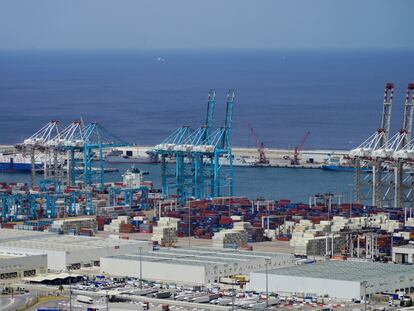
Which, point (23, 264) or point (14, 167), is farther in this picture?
point (14, 167)

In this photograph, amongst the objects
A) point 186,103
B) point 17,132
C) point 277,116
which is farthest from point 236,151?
point 186,103

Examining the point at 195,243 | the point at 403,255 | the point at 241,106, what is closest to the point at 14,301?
the point at 403,255

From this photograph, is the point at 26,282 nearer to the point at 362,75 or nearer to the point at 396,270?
the point at 396,270

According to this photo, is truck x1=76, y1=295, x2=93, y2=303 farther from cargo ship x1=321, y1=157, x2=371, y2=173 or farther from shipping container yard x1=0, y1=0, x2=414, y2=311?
cargo ship x1=321, y1=157, x2=371, y2=173

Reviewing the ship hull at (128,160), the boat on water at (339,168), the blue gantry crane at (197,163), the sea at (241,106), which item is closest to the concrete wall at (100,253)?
the blue gantry crane at (197,163)

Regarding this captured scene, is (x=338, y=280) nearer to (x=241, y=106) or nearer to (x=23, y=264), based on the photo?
(x=23, y=264)

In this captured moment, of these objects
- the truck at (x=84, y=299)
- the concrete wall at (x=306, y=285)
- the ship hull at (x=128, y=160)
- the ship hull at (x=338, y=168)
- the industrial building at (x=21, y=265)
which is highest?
the ship hull at (x=128, y=160)

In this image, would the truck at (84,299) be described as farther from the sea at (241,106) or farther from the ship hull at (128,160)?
the ship hull at (128,160)
